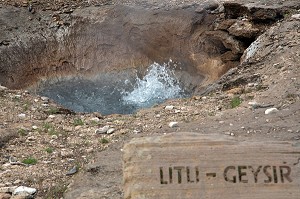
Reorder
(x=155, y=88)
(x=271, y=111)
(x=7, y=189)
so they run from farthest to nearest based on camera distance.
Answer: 1. (x=155, y=88)
2. (x=271, y=111)
3. (x=7, y=189)

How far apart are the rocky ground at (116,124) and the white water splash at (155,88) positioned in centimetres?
258

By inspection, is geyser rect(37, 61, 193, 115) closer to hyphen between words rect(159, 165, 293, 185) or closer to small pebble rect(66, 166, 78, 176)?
small pebble rect(66, 166, 78, 176)

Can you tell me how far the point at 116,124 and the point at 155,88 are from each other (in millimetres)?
4692

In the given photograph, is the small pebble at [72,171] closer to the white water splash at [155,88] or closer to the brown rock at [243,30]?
the white water splash at [155,88]

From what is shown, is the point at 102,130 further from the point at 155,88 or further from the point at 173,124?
the point at 155,88

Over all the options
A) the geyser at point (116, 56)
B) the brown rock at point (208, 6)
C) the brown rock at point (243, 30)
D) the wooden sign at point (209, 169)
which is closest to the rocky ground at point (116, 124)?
the wooden sign at point (209, 169)

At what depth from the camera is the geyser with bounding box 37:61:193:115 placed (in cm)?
1093

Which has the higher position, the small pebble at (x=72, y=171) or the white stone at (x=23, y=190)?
the small pebble at (x=72, y=171)

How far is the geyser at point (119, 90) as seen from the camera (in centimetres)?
1093

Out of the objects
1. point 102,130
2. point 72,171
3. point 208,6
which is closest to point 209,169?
point 72,171

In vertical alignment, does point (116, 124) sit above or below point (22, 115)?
below

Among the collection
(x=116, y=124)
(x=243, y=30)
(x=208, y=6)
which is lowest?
(x=116, y=124)

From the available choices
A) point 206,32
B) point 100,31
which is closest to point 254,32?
point 206,32

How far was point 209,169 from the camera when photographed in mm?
3803
